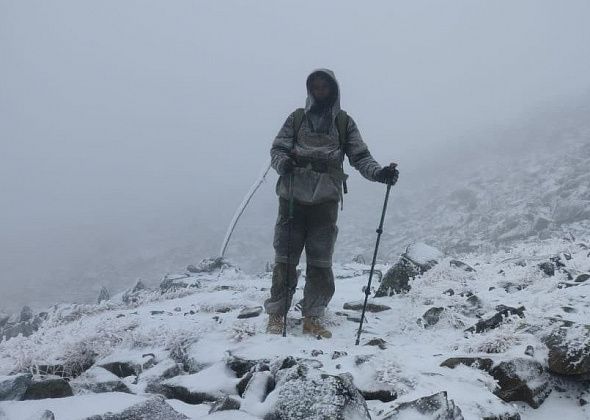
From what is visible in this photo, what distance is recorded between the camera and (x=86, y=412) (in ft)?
9.93

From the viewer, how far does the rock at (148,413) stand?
2.92 m

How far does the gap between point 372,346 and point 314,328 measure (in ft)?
3.58

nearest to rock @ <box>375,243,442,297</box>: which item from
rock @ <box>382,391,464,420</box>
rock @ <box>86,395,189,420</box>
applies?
rock @ <box>382,391,464,420</box>

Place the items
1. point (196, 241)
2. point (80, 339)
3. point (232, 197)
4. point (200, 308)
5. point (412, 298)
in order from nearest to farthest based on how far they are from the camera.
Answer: point (80, 339) → point (412, 298) → point (200, 308) → point (196, 241) → point (232, 197)

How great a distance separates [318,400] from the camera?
2.87 meters

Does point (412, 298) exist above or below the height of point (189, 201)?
above

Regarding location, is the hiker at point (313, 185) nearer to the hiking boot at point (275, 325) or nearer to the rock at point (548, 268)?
the hiking boot at point (275, 325)

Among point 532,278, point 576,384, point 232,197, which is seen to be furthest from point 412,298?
point 232,197

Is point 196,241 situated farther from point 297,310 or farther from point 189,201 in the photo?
point 297,310

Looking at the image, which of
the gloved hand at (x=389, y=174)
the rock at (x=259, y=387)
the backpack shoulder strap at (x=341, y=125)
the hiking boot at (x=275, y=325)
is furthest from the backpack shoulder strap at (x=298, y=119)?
the rock at (x=259, y=387)

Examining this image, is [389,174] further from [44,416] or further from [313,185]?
[44,416]

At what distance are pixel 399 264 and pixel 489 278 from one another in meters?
1.44

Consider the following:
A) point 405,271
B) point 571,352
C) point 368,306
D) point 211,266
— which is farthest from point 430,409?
point 211,266

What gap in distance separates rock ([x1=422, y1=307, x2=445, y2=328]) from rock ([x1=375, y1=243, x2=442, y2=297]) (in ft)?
5.39
